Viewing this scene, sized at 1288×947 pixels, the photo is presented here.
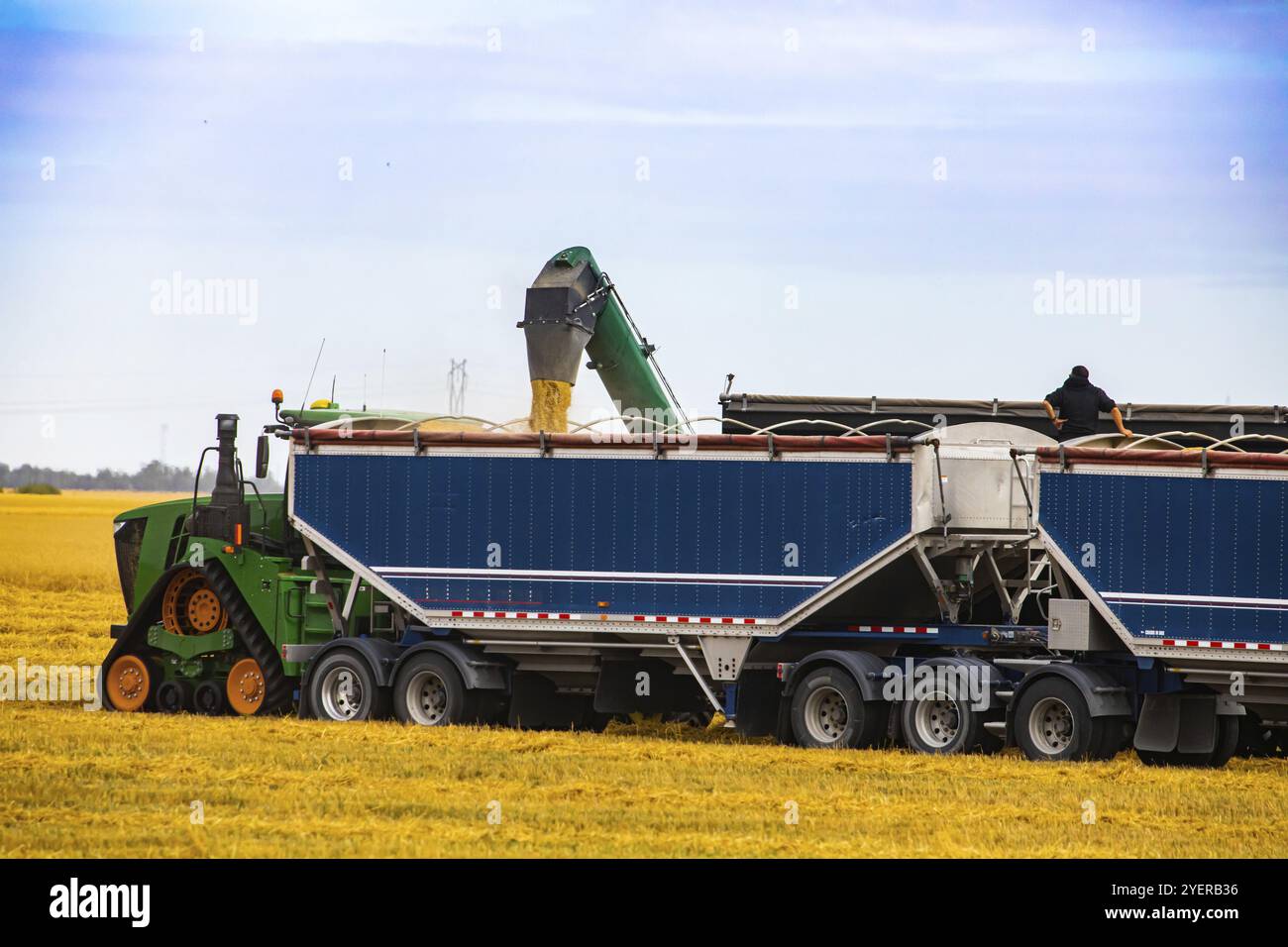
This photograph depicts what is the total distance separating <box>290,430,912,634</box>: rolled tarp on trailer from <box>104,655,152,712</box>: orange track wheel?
2620 mm

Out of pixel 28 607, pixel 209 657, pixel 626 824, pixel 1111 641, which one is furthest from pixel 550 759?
pixel 28 607

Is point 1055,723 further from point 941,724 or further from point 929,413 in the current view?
point 929,413

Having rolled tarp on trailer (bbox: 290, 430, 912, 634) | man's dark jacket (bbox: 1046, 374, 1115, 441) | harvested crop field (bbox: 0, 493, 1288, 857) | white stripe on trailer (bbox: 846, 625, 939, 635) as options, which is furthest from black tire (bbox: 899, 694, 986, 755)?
man's dark jacket (bbox: 1046, 374, 1115, 441)

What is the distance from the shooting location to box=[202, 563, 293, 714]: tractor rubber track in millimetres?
24234

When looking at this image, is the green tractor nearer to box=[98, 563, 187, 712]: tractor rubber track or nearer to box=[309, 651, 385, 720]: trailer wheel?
box=[98, 563, 187, 712]: tractor rubber track

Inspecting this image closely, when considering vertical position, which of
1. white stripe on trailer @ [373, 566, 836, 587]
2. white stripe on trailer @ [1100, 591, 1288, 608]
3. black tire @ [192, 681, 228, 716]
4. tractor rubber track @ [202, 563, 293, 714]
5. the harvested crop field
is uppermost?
white stripe on trailer @ [373, 566, 836, 587]

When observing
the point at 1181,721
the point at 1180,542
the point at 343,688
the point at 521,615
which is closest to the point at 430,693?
the point at 343,688

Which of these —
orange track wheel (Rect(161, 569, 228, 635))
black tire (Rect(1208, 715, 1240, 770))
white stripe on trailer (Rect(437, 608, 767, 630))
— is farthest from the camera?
orange track wheel (Rect(161, 569, 228, 635))

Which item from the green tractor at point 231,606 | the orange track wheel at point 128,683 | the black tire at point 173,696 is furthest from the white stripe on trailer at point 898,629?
the orange track wheel at point 128,683

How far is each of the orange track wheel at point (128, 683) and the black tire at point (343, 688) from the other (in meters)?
2.29

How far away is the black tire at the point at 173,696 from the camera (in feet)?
81.2

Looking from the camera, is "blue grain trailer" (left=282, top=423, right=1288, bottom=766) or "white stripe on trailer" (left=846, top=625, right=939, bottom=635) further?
"white stripe on trailer" (left=846, top=625, right=939, bottom=635)

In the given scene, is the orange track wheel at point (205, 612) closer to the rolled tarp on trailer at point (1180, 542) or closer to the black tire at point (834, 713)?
the black tire at point (834, 713)
